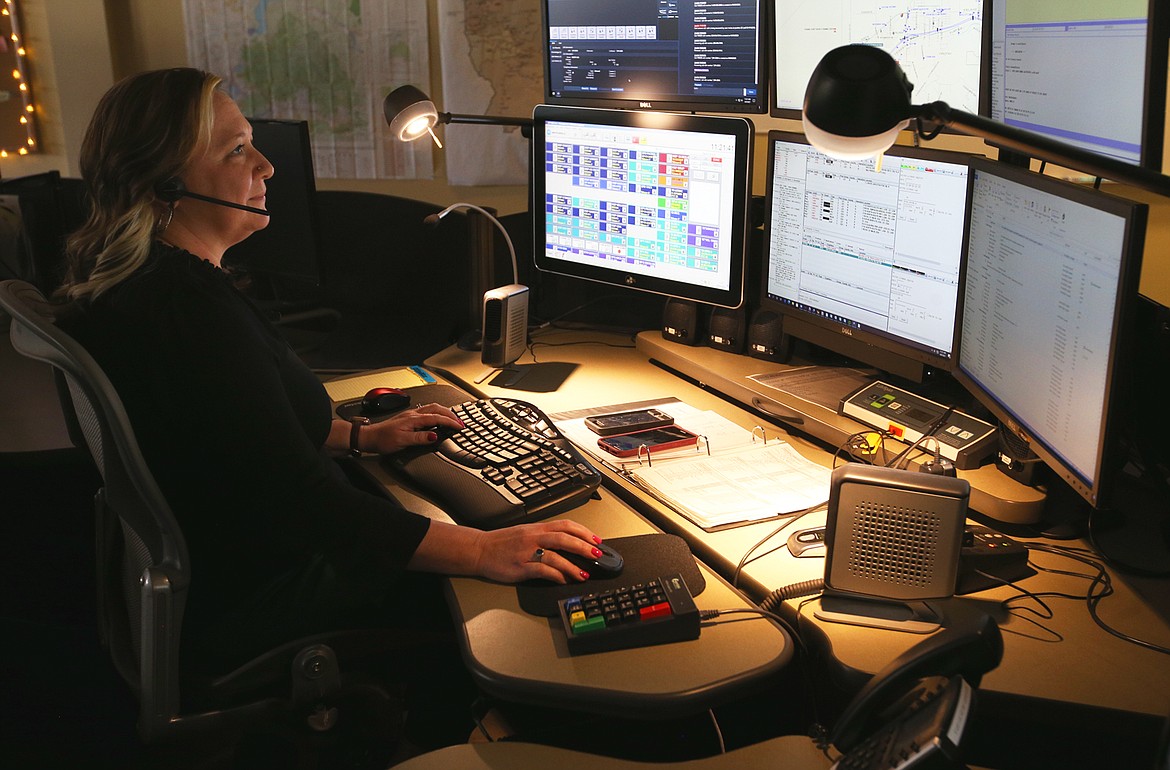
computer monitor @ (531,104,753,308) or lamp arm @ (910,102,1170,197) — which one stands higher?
lamp arm @ (910,102,1170,197)

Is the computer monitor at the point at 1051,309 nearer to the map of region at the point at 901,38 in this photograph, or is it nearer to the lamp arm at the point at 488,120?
the map of region at the point at 901,38

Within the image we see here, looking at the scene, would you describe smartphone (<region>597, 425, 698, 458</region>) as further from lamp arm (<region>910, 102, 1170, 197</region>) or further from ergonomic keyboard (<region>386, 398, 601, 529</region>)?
lamp arm (<region>910, 102, 1170, 197</region>)

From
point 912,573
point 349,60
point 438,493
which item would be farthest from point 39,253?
point 912,573

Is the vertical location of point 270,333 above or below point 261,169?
below

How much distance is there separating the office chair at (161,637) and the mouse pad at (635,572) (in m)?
0.30

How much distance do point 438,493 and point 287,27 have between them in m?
2.71

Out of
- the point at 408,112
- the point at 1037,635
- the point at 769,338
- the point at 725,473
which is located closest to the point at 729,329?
the point at 769,338

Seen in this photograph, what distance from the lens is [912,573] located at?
1.19 metres

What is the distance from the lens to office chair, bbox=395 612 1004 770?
0.80m

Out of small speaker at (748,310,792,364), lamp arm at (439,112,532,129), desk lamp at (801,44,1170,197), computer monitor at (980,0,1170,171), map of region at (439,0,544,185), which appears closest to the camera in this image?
desk lamp at (801,44,1170,197)

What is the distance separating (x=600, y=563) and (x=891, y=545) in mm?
357

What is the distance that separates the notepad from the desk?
23 cm

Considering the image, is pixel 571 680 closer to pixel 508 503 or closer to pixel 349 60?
pixel 508 503

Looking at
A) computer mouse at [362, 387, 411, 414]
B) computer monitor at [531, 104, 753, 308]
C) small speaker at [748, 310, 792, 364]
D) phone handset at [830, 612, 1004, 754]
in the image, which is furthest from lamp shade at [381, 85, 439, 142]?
phone handset at [830, 612, 1004, 754]
